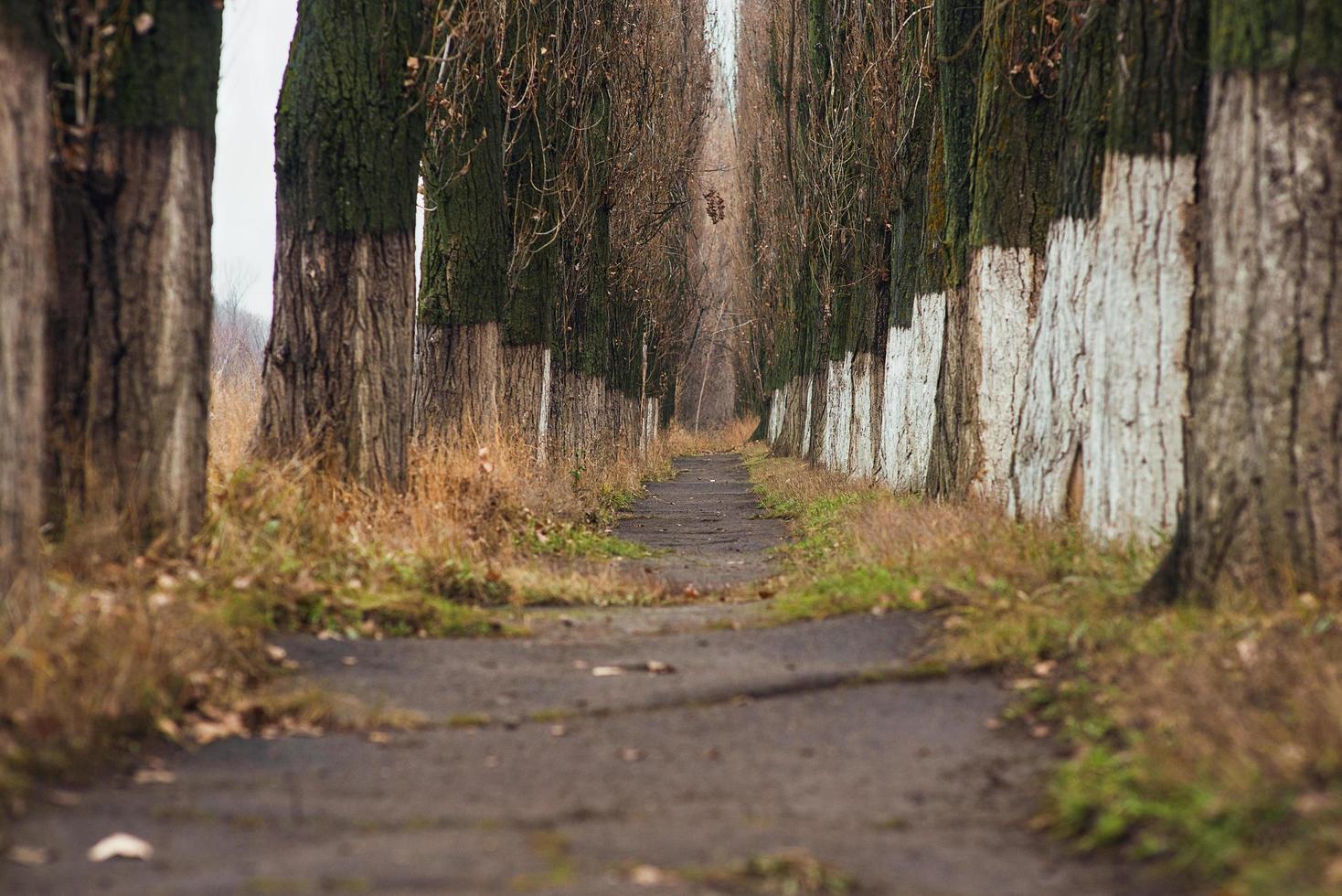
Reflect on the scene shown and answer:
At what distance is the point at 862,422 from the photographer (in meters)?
19.7

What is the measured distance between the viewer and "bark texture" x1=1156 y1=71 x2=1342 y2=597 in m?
5.23

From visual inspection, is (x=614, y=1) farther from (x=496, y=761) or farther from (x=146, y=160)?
(x=496, y=761)

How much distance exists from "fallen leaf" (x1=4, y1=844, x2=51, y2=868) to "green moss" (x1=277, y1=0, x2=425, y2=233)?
5.60 meters

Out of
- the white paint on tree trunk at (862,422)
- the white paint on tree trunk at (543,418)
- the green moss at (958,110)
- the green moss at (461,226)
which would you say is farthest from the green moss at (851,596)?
the white paint on tree trunk at (862,422)

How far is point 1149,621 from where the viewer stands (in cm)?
530

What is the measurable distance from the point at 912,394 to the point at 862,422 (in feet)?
15.9

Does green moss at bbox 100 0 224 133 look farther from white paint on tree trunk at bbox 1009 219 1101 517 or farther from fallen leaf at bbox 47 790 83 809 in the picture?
white paint on tree trunk at bbox 1009 219 1101 517

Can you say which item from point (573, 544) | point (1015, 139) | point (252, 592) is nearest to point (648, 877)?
point (252, 592)

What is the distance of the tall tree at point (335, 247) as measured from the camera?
8.28 metres

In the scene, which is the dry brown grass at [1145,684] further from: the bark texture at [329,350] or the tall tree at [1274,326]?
the bark texture at [329,350]

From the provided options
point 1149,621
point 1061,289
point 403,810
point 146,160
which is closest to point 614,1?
point 1061,289

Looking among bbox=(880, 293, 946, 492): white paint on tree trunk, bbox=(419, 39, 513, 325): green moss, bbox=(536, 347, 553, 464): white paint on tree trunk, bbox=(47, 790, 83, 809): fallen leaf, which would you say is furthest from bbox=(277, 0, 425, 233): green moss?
bbox=(880, 293, 946, 492): white paint on tree trunk

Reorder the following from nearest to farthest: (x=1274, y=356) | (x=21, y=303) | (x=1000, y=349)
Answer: (x=21, y=303), (x=1274, y=356), (x=1000, y=349)

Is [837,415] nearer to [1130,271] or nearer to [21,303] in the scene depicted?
[1130,271]
